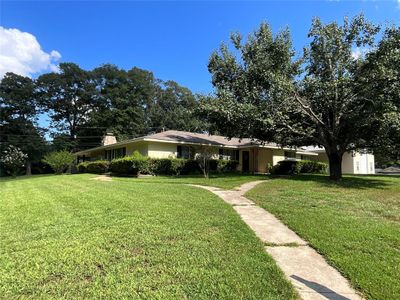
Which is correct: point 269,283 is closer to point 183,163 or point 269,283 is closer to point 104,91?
point 183,163

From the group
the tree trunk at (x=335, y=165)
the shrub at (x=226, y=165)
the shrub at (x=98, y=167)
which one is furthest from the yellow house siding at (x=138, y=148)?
the tree trunk at (x=335, y=165)

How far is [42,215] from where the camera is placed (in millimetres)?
7270

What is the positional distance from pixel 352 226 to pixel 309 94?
40.1 feet

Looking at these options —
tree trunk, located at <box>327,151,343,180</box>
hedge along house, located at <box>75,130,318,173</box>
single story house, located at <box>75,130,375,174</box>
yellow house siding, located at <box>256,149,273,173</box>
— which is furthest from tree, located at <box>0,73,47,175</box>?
tree trunk, located at <box>327,151,343,180</box>

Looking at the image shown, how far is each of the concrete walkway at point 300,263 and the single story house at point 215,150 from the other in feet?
50.6

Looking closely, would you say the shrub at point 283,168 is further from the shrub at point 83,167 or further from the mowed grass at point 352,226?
the shrub at point 83,167

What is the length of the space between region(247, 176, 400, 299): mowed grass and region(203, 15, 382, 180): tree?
4.92 metres

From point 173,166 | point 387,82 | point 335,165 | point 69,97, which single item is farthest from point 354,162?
point 69,97

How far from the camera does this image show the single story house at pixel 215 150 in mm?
22953

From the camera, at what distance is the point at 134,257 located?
4.39 metres

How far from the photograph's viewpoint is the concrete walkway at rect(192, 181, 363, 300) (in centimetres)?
355

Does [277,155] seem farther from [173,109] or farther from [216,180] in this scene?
[173,109]

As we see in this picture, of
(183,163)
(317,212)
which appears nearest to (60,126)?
(183,163)

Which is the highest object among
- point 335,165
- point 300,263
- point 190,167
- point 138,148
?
point 138,148
